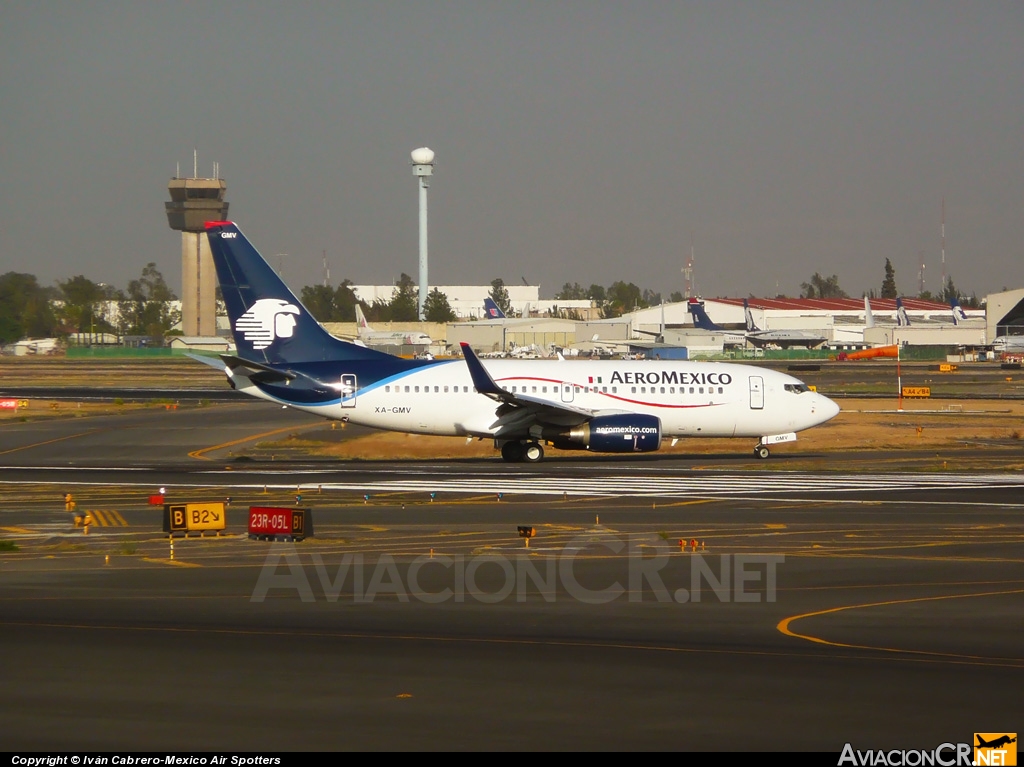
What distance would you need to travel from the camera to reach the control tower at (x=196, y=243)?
578 ft

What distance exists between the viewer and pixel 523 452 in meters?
40.3

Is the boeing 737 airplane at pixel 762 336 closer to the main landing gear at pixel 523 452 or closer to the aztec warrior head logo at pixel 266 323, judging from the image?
the main landing gear at pixel 523 452

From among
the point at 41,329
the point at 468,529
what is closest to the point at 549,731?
the point at 468,529

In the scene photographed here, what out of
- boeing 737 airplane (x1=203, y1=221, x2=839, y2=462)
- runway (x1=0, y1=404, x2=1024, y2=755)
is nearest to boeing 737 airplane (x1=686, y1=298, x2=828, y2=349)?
boeing 737 airplane (x1=203, y1=221, x2=839, y2=462)

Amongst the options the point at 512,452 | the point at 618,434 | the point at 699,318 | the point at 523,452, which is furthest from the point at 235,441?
the point at 699,318

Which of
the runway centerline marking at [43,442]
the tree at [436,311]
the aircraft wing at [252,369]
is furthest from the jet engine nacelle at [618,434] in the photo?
the tree at [436,311]

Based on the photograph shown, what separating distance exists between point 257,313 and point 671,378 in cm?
1480

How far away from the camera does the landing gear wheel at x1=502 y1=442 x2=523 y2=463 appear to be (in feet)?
132

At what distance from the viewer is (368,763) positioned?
9.30 m

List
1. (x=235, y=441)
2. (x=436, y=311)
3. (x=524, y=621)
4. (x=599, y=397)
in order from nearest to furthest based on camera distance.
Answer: (x=524, y=621)
(x=599, y=397)
(x=235, y=441)
(x=436, y=311)

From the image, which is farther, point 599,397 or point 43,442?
point 43,442

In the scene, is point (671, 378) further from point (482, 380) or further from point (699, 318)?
point (699, 318)

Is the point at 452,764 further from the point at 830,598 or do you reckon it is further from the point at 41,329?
the point at 41,329

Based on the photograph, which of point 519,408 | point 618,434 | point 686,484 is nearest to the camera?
point 686,484
